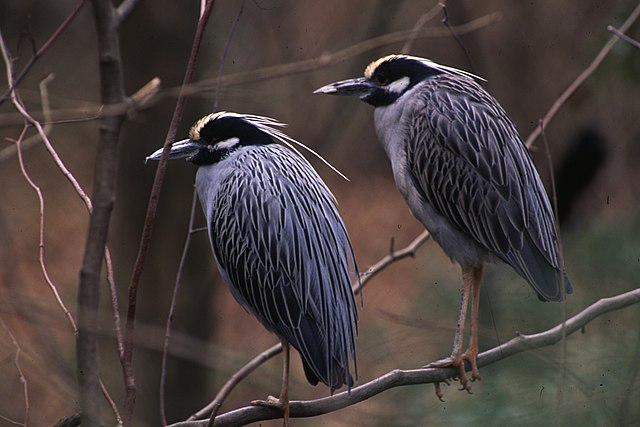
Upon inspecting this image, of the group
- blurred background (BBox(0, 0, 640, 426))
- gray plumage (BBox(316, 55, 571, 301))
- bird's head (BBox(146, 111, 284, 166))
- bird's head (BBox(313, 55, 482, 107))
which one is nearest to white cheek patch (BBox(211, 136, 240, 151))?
bird's head (BBox(146, 111, 284, 166))

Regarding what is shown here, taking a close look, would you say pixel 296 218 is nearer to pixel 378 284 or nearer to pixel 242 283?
pixel 242 283

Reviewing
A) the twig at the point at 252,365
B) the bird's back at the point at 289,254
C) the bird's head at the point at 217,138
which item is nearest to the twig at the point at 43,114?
the bird's head at the point at 217,138

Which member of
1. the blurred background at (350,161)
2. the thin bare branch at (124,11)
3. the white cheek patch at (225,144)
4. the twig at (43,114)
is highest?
the thin bare branch at (124,11)

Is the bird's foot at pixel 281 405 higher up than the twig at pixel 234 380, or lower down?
lower down

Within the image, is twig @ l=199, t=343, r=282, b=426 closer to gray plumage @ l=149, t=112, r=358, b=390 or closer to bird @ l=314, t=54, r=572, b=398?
gray plumage @ l=149, t=112, r=358, b=390

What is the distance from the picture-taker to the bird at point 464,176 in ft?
11.2

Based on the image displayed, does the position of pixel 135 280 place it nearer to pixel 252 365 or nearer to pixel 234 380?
pixel 234 380

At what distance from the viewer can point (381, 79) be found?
363 cm

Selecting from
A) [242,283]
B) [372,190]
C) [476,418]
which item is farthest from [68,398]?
[372,190]

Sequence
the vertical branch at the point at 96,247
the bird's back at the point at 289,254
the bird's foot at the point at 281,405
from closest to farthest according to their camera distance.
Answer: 1. the vertical branch at the point at 96,247
2. the bird's foot at the point at 281,405
3. the bird's back at the point at 289,254

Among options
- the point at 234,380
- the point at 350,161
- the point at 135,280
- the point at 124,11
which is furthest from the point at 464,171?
the point at 350,161

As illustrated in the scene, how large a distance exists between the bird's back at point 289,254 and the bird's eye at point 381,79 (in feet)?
1.82

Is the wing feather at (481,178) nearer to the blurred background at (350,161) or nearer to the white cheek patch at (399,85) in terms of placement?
the white cheek patch at (399,85)

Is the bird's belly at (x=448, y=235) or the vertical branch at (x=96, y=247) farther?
the bird's belly at (x=448, y=235)
